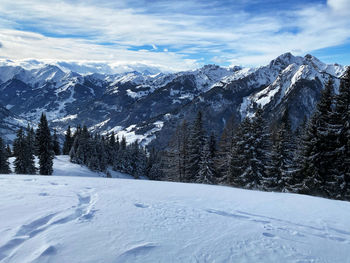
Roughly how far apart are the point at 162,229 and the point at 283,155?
1883 centimetres

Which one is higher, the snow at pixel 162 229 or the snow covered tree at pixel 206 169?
the snow at pixel 162 229

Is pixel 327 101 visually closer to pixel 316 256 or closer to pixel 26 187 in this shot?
pixel 316 256

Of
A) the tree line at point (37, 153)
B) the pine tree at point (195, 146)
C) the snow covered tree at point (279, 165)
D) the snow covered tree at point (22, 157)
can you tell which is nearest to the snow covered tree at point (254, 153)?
the snow covered tree at point (279, 165)

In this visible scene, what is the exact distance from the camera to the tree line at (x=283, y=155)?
1627 centimetres

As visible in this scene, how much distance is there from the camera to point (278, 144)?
2122cm

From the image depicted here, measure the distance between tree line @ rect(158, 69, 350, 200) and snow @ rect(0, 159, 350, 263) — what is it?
1008 centimetres

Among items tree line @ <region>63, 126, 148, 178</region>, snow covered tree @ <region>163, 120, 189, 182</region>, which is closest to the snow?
snow covered tree @ <region>163, 120, 189, 182</region>

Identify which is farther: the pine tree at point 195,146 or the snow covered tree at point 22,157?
the snow covered tree at point 22,157

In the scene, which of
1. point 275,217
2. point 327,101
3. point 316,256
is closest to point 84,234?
point 316,256

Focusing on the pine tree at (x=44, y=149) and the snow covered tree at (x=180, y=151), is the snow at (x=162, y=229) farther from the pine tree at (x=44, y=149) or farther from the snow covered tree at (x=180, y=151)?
the pine tree at (x=44, y=149)

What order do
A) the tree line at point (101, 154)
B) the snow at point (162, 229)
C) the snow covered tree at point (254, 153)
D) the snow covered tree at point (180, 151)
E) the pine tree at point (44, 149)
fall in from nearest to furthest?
the snow at point (162, 229) → the snow covered tree at point (254, 153) → the snow covered tree at point (180, 151) → the pine tree at point (44, 149) → the tree line at point (101, 154)

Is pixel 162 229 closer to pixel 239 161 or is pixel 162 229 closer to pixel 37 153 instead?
pixel 239 161

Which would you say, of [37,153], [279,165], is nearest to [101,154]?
[37,153]

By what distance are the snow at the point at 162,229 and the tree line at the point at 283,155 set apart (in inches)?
397
